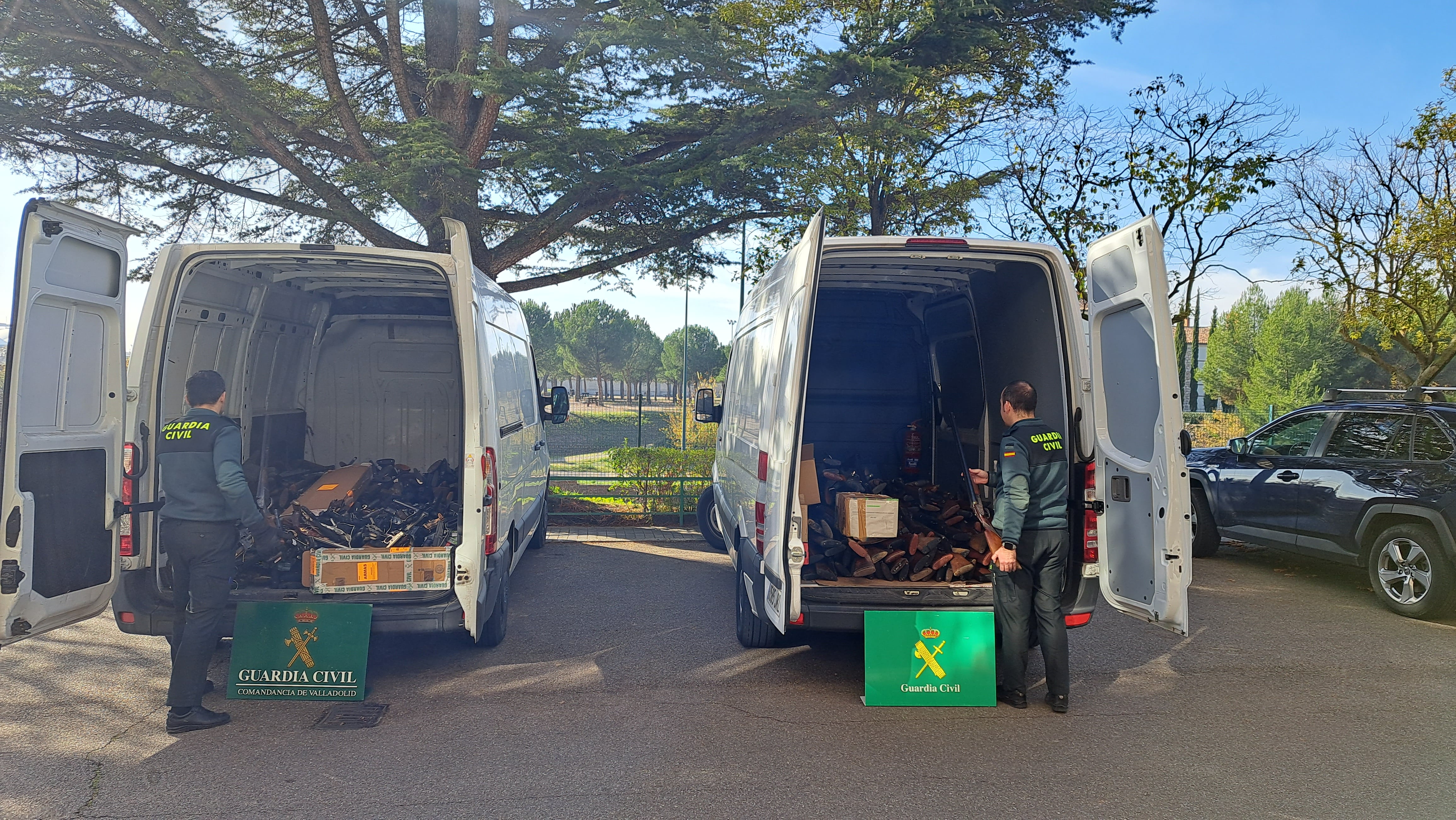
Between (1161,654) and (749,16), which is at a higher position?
(749,16)

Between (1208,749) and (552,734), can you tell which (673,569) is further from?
(1208,749)

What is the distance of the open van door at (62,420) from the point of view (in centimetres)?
395

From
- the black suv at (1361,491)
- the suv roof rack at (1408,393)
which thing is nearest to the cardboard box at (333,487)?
the black suv at (1361,491)

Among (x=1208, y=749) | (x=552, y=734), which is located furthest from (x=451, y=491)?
(x=1208, y=749)

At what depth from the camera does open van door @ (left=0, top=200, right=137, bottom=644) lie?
395cm

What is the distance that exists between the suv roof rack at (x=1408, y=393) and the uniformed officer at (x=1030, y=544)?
4.75 m

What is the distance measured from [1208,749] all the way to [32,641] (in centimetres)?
733

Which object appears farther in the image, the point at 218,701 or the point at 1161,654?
the point at 1161,654

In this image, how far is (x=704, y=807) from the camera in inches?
145

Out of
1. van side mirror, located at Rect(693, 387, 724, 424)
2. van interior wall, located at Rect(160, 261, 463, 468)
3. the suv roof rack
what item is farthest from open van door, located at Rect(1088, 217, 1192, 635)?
van interior wall, located at Rect(160, 261, 463, 468)

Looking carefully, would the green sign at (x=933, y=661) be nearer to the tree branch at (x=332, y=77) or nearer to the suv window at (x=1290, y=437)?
the suv window at (x=1290, y=437)

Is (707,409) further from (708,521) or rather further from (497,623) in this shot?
(497,623)

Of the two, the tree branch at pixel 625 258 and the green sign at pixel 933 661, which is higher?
the tree branch at pixel 625 258

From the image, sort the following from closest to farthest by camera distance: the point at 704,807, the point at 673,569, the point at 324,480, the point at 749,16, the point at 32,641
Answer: the point at 704,807 < the point at 32,641 < the point at 324,480 < the point at 673,569 < the point at 749,16
